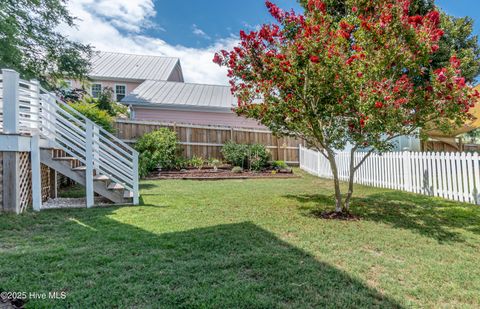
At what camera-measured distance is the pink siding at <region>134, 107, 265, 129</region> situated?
16.2 metres

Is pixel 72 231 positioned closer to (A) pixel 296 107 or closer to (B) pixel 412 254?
(A) pixel 296 107

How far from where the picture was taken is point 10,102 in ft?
15.6

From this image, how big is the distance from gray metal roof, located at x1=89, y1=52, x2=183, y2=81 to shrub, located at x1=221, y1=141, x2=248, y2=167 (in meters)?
10.6

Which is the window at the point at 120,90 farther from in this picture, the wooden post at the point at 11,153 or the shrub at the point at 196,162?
the wooden post at the point at 11,153

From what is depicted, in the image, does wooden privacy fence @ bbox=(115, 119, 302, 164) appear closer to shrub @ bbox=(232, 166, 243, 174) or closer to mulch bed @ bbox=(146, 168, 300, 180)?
mulch bed @ bbox=(146, 168, 300, 180)

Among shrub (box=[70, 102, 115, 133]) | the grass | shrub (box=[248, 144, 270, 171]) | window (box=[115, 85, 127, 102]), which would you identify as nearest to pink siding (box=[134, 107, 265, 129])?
shrub (box=[248, 144, 270, 171])

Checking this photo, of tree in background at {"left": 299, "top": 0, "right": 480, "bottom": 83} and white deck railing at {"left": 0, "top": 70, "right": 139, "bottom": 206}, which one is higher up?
tree in background at {"left": 299, "top": 0, "right": 480, "bottom": 83}

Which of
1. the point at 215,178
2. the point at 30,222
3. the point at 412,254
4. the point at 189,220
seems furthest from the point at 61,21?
the point at 412,254

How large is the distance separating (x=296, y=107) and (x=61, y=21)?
36.0 feet

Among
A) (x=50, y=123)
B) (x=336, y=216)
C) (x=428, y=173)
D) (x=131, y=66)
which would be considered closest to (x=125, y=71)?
(x=131, y=66)

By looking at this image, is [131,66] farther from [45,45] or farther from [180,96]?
[45,45]

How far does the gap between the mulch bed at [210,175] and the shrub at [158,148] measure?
39cm

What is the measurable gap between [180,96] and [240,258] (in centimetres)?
1539

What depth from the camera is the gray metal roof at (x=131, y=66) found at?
66.0 ft
